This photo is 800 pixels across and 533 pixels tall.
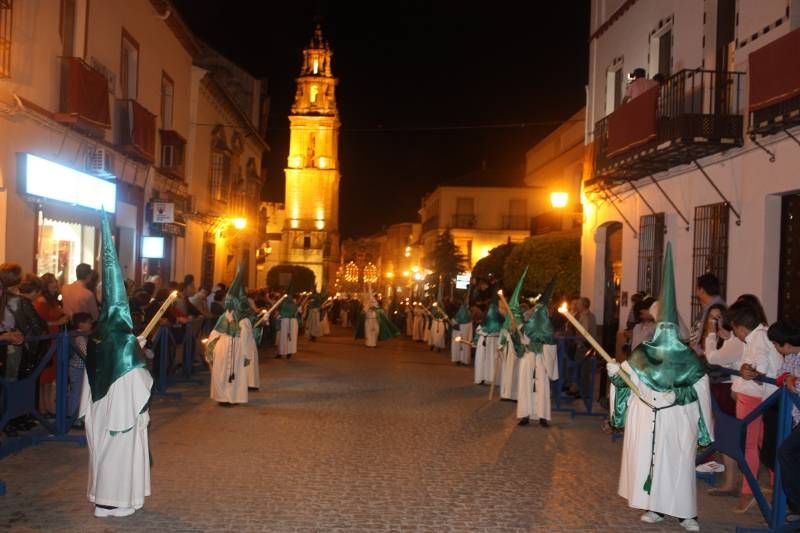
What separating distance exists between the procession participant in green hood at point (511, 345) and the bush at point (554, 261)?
477 inches

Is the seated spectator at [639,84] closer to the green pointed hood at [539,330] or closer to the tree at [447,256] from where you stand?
the green pointed hood at [539,330]

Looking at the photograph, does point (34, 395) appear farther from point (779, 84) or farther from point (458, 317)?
point (458, 317)

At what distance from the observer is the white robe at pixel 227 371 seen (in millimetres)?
13453

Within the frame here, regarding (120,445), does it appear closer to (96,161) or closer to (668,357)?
(668,357)

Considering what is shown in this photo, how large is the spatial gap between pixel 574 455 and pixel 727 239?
19.8 feet

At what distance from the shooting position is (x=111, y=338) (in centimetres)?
740

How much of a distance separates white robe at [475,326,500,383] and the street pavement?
3.27 meters

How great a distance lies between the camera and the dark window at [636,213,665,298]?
58.9 feet

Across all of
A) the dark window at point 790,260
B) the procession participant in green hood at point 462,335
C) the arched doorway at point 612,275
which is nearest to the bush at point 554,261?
the procession participant in green hood at point 462,335

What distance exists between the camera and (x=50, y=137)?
15.5 metres

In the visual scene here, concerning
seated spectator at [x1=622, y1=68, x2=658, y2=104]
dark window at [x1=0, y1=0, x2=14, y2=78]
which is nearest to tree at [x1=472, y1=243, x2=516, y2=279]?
seated spectator at [x1=622, y1=68, x2=658, y2=104]

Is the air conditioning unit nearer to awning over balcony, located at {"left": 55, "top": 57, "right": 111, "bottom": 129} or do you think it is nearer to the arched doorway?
awning over balcony, located at {"left": 55, "top": 57, "right": 111, "bottom": 129}

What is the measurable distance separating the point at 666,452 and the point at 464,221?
59838 millimetres

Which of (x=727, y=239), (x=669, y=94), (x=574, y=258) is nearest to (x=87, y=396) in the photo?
(x=727, y=239)
